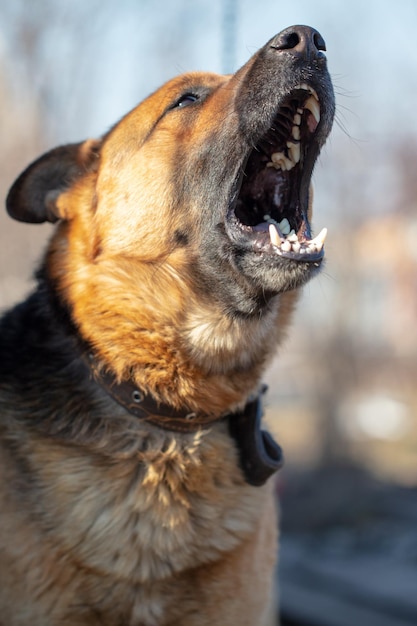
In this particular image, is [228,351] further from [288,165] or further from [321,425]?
[321,425]

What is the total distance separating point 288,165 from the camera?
281 centimetres

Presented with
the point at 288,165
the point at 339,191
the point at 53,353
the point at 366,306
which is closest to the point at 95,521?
the point at 53,353

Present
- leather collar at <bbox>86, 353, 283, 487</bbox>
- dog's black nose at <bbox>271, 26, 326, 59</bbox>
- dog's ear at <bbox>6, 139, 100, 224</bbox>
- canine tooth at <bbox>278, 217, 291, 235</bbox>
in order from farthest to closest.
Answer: dog's ear at <bbox>6, 139, 100, 224</bbox>, canine tooth at <bbox>278, 217, 291, 235</bbox>, leather collar at <bbox>86, 353, 283, 487</bbox>, dog's black nose at <bbox>271, 26, 326, 59</bbox>

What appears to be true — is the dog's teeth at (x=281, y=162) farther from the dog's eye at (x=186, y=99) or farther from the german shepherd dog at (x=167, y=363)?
the dog's eye at (x=186, y=99)

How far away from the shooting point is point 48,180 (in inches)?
119

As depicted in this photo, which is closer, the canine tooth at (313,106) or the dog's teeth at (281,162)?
the canine tooth at (313,106)

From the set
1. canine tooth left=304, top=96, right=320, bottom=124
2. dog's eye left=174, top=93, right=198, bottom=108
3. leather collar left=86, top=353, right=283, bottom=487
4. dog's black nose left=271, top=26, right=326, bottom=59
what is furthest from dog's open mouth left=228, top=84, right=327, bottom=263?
leather collar left=86, top=353, right=283, bottom=487

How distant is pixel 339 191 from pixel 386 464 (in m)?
3.37

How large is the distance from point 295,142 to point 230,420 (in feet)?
3.37

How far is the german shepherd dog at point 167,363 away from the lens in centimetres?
246

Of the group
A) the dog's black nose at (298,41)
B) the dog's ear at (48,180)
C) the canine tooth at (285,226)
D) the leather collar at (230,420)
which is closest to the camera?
the dog's black nose at (298,41)

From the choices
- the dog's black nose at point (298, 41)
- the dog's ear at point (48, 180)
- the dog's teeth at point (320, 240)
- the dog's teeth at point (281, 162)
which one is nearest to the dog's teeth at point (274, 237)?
the dog's teeth at point (320, 240)

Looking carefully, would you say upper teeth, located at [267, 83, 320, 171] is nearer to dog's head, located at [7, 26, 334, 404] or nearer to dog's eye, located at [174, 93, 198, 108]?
dog's head, located at [7, 26, 334, 404]

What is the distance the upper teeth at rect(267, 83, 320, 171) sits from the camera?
103 inches
